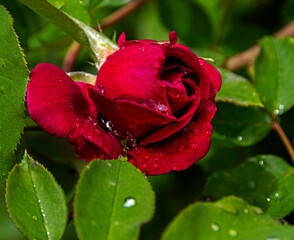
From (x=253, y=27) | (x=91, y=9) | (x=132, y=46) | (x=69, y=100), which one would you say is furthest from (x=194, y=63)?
(x=253, y=27)

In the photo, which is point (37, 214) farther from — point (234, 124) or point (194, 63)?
point (234, 124)

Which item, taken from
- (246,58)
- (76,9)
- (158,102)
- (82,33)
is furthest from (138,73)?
(246,58)

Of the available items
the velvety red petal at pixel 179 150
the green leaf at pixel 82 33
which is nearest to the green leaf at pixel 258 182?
the velvety red petal at pixel 179 150

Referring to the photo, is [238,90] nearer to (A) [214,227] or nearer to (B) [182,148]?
(B) [182,148]

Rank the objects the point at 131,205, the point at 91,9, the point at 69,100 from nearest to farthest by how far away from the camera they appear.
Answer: the point at 131,205
the point at 69,100
the point at 91,9

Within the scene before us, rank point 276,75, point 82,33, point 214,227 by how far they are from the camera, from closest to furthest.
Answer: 1. point 214,227
2. point 82,33
3. point 276,75

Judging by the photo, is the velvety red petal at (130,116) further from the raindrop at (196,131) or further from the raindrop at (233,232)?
the raindrop at (233,232)
